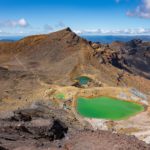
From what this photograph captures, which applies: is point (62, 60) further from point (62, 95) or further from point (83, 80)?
point (62, 95)

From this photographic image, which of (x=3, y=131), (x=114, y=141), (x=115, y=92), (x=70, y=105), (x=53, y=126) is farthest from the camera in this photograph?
(x=115, y=92)

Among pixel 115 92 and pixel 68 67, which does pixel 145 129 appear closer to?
pixel 115 92

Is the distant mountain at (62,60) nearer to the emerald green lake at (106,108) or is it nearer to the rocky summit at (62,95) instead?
the rocky summit at (62,95)

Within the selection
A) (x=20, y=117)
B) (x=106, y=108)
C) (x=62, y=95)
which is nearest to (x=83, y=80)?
(x=62, y=95)

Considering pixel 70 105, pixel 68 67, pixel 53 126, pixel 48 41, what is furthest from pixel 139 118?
pixel 48 41

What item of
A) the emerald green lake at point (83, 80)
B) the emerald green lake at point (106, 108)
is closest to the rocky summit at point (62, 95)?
the emerald green lake at point (83, 80)

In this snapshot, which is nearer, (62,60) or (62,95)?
(62,95)
